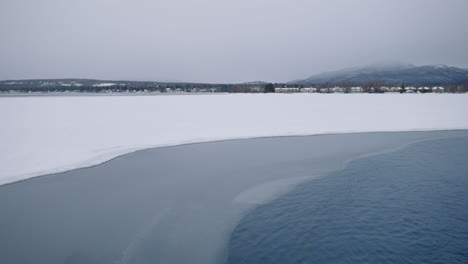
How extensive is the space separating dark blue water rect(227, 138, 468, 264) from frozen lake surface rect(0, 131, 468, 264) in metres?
0.29

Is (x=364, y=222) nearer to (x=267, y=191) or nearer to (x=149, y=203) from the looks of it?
(x=267, y=191)

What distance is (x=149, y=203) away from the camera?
4.89 meters

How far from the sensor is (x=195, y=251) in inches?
140

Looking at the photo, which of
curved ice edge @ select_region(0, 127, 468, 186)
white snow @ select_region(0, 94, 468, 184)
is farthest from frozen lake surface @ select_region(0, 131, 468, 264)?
white snow @ select_region(0, 94, 468, 184)

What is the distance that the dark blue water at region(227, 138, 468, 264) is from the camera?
3.54 m

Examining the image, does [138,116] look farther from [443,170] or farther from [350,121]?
[443,170]

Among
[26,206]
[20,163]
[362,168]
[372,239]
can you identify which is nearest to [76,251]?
[26,206]

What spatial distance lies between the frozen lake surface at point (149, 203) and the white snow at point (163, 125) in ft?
4.13

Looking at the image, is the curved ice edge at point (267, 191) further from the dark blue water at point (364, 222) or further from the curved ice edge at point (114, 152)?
the curved ice edge at point (114, 152)

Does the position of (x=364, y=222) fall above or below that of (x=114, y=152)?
below

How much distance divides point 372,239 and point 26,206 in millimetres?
5076

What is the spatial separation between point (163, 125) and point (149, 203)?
8493 mm

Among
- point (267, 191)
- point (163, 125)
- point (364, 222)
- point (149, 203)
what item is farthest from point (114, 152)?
point (364, 222)

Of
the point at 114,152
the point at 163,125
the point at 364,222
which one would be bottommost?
the point at 364,222
